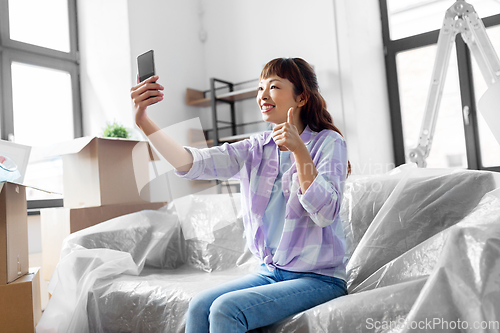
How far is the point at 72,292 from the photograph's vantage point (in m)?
1.42

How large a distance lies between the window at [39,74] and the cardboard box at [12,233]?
3.78ft

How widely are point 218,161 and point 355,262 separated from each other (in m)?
0.48

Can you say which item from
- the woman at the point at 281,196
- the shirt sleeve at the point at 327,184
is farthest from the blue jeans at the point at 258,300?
the shirt sleeve at the point at 327,184

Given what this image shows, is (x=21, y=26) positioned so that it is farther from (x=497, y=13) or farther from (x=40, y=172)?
(x=497, y=13)

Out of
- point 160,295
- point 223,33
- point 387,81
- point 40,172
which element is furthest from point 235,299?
point 223,33

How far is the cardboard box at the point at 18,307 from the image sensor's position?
1.30 meters

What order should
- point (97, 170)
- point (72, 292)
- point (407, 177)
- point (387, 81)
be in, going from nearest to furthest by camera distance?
point (407, 177) → point (72, 292) → point (97, 170) → point (387, 81)

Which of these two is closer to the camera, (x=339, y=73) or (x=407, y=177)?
(x=407, y=177)

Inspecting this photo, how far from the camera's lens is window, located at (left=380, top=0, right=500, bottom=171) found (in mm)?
2646

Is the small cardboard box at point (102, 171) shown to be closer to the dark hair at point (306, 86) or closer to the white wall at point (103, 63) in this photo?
the white wall at point (103, 63)

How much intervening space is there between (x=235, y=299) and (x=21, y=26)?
263cm

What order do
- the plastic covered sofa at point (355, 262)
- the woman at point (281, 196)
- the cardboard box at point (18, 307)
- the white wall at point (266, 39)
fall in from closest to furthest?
the plastic covered sofa at point (355, 262) < the woman at point (281, 196) < the cardboard box at point (18, 307) < the white wall at point (266, 39)

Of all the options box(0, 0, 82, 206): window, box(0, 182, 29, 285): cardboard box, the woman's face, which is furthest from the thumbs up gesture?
box(0, 0, 82, 206): window

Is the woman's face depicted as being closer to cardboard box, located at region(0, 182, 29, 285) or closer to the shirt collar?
the shirt collar
